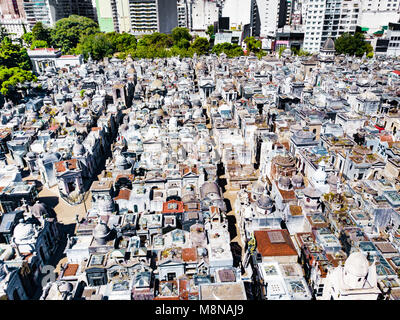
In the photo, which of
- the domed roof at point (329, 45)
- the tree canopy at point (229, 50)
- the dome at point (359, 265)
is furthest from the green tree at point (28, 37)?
the dome at point (359, 265)

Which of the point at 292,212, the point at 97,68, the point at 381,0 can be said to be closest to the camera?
the point at 292,212

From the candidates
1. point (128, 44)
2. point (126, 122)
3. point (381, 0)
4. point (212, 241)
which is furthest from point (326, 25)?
point (212, 241)

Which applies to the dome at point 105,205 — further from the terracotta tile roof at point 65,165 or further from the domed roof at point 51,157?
the domed roof at point 51,157

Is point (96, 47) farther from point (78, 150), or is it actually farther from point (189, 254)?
point (189, 254)

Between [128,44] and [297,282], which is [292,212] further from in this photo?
[128,44]

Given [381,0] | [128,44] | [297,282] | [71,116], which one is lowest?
[297,282]

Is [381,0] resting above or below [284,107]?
above
